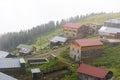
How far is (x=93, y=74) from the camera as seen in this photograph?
8362 cm

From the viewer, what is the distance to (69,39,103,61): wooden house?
344ft

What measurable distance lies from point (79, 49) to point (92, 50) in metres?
5.21

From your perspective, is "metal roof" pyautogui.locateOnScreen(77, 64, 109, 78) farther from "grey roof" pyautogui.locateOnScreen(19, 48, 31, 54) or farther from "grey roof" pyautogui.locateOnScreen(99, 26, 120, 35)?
"grey roof" pyautogui.locateOnScreen(99, 26, 120, 35)

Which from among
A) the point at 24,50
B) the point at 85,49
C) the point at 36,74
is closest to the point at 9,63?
the point at 36,74

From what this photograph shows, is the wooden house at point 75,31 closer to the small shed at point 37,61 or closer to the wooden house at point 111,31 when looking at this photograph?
the wooden house at point 111,31

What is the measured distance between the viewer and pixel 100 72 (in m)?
83.3

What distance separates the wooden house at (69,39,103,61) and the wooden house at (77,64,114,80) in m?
17.6

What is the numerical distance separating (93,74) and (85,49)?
22.4 m

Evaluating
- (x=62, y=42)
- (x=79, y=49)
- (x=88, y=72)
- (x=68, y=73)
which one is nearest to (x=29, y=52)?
(x=62, y=42)

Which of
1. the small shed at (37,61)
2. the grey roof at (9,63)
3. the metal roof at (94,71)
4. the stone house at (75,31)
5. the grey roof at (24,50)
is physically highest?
the stone house at (75,31)

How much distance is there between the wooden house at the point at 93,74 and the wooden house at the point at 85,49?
17589mm

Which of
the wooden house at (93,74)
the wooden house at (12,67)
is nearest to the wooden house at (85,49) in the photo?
the wooden house at (93,74)

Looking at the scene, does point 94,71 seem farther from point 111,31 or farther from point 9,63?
point 111,31

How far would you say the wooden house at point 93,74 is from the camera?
8234cm
